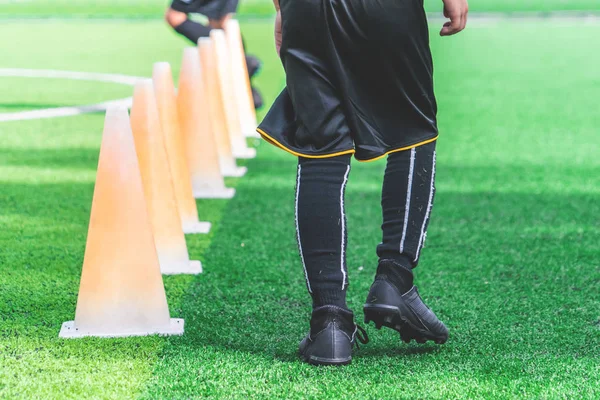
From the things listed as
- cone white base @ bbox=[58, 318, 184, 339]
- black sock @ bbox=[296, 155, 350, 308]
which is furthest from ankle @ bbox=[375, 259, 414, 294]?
cone white base @ bbox=[58, 318, 184, 339]

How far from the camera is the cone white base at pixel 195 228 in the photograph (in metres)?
4.76

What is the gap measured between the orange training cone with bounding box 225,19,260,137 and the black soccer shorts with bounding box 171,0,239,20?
0.17 m

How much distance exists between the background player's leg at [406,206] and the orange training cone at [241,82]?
4.73m

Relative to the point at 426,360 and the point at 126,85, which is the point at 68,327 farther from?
the point at 126,85

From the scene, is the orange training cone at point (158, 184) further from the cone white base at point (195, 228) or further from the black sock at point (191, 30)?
the black sock at point (191, 30)

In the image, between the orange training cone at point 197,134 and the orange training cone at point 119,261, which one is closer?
the orange training cone at point 119,261

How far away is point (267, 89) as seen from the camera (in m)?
10.6

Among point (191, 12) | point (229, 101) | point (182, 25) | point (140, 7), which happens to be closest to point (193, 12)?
point (191, 12)

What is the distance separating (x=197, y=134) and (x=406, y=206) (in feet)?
9.12

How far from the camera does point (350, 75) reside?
2.92m

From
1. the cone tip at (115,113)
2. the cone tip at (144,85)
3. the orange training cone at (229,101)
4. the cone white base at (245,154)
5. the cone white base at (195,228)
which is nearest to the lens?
the cone tip at (115,113)

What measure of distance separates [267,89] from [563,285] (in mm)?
6961

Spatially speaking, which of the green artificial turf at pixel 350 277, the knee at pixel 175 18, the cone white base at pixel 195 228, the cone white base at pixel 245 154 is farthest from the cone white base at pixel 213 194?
the knee at pixel 175 18

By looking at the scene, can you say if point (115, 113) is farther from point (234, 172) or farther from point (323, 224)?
point (234, 172)
